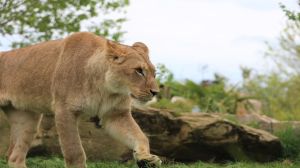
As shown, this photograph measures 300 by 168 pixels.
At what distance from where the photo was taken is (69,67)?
27.5 feet

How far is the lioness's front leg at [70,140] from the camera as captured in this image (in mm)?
8008

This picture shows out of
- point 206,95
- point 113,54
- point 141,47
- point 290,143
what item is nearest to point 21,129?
point 113,54

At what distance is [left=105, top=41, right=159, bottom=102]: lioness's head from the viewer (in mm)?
7727

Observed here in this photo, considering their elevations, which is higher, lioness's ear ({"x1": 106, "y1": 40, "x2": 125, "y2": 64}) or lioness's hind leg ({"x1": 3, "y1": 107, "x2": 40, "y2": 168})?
lioness's ear ({"x1": 106, "y1": 40, "x2": 125, "y2": 64})

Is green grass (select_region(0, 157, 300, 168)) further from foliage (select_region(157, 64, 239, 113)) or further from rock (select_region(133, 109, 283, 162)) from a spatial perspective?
foliage (select_region(157, 64, 239, 113))

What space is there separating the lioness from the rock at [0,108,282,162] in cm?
205

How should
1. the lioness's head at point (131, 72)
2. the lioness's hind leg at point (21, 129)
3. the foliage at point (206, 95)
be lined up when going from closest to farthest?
1. the lioness's head at point (131, 72)
2. the lioness's hind leg at point (21, 129)
3. the foliage at point (206, 95)

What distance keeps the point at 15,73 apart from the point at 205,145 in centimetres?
341

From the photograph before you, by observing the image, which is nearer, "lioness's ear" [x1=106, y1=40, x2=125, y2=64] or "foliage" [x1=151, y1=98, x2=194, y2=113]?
"lioness's ear" [x1=106, y1=40, x2=125, y2=64]

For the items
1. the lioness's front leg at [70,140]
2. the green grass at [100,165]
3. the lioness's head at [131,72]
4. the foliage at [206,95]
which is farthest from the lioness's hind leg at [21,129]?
the foliage at [206,95]

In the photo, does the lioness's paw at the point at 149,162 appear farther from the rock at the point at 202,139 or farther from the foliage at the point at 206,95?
the foliage at the point at 206,95

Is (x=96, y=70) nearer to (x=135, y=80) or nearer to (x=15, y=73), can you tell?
(x=135, y=80)

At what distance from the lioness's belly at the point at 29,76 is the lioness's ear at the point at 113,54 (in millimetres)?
1006

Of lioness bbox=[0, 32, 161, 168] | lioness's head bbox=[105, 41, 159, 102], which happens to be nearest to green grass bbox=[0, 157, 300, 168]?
lioness bbox=[0, 32, 161, 168]
